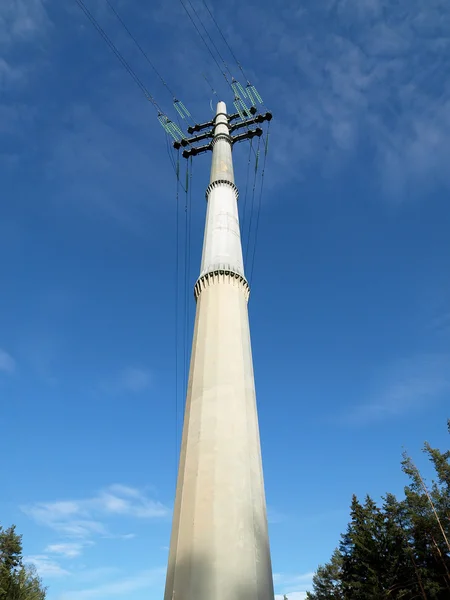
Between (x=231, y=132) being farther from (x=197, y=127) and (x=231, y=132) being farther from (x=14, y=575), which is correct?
(x=14, y=575)

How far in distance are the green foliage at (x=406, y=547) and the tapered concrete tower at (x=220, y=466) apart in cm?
3868

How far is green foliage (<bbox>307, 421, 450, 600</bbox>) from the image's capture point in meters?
41.5

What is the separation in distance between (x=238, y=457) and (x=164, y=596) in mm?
3386

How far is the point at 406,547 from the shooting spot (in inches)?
1773

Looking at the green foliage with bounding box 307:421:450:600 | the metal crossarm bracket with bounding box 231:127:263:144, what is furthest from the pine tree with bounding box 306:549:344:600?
the metal crossarm bracket with bounding box 231:127:263:144

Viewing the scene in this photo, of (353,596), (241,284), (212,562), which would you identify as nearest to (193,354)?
(241,284)

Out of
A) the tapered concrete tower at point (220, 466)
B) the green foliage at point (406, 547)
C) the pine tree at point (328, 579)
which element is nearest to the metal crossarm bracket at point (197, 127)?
the tapered concrete tower at point (220, 466)

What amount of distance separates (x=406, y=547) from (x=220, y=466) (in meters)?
45.3

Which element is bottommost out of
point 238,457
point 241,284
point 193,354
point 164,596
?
point 164,596

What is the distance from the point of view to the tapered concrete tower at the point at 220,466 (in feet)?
30.0

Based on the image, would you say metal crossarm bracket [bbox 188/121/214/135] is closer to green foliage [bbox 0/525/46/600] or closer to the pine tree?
green foliage [bbox 0/525/46/600]

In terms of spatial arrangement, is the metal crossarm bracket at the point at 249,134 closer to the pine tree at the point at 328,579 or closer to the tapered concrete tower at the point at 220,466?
the tapered concrete tower at the point at 220,466

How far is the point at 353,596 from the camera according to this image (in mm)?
Answer: 46188

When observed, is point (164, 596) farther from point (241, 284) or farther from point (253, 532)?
point (241, 284)
